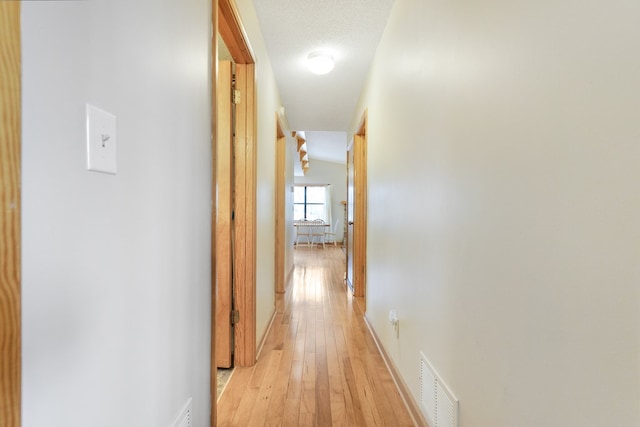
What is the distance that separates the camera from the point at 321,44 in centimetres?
257

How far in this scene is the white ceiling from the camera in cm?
212

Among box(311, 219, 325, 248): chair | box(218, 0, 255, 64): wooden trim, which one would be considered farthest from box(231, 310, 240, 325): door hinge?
box(311, 219, 325, 248): chair

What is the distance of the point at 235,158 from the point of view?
6.98 ft

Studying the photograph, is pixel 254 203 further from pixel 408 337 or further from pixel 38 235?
pixel 38 235

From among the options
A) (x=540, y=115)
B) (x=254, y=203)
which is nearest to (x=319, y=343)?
(x=254, y=203)

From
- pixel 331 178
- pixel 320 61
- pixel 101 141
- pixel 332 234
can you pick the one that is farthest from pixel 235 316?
pixel 331 178

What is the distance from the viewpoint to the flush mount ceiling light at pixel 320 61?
2.67m

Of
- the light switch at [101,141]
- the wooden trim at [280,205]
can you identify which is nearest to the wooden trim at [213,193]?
the light switch at [101,141]

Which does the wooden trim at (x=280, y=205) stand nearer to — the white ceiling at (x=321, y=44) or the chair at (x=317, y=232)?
the white ceiling at (x=321, y=44)

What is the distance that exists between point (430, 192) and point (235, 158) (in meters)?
1.30

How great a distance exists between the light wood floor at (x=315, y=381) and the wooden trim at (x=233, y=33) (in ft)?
6.66

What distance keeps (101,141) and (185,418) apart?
947mm

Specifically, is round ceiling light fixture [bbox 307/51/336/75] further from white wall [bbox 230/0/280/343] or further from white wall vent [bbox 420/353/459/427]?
white wall vent [bbox 420/353/459/427]

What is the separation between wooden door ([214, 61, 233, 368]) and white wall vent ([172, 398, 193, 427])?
104 cm
